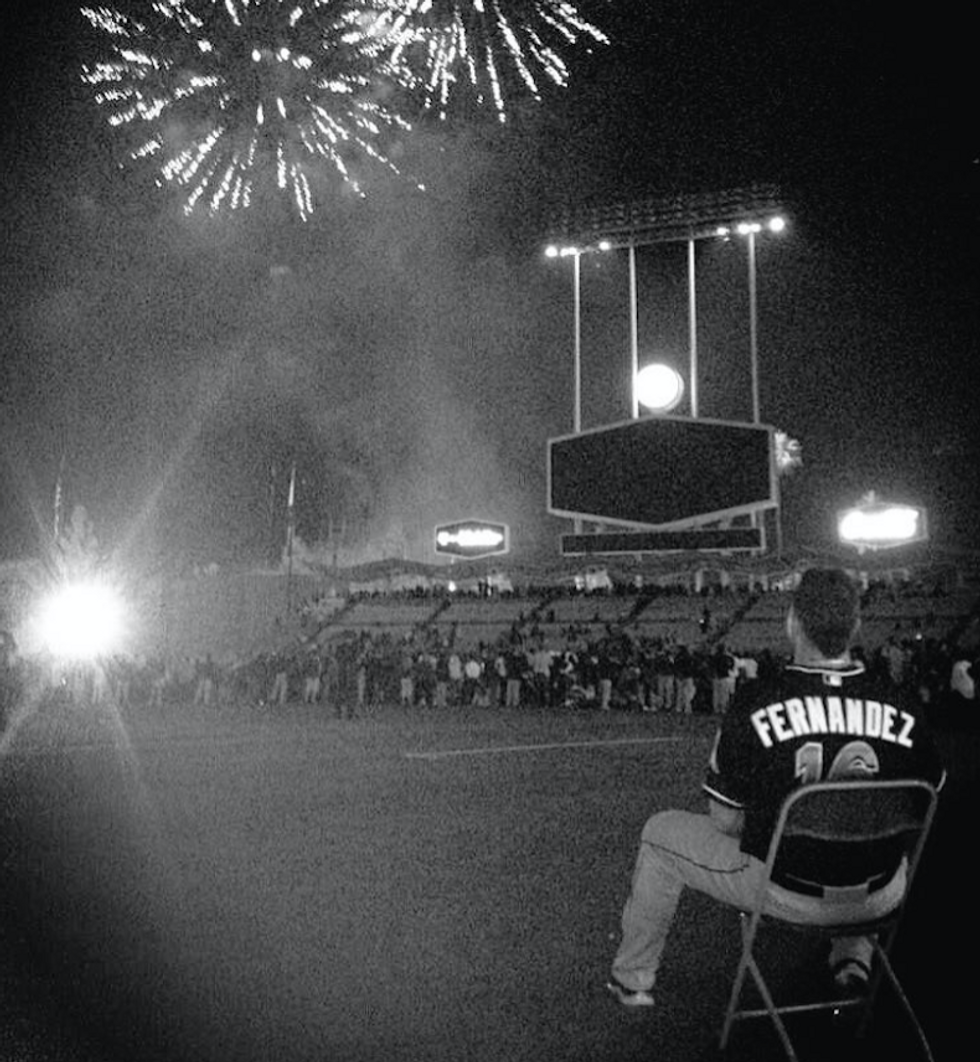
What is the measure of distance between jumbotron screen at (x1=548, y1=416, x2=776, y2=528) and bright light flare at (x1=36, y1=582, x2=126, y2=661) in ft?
79.6

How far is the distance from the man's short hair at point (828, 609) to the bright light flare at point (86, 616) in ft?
153

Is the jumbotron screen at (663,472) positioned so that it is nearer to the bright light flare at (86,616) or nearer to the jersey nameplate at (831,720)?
the bright light flare at (86,616)

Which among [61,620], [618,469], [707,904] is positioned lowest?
[707,904]

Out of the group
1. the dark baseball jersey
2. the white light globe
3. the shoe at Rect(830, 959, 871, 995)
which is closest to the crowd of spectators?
the white light globe

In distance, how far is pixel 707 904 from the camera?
5.97 m

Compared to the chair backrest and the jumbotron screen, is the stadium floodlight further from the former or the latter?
the chair backrest

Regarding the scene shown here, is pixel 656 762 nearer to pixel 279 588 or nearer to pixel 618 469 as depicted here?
pixel 618 469

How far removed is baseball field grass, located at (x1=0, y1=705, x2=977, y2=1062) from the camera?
3764 mm

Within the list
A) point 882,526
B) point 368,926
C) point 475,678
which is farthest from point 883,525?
point 368,926

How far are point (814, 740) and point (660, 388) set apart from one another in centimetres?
3750

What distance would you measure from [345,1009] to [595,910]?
1.98 meters

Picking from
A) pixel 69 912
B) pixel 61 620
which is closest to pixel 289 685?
pixel 69 912

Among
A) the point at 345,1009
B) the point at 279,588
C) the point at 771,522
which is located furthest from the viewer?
the point at 771,522

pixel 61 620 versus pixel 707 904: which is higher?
pixel 61 620
